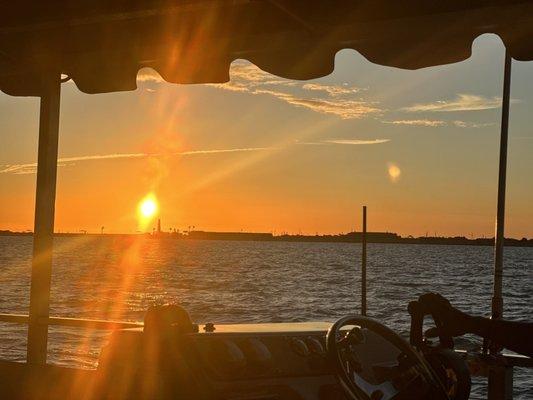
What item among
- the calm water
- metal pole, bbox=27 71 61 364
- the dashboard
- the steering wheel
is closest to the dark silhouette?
the steering wheel

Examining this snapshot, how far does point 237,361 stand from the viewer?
11.0 feet

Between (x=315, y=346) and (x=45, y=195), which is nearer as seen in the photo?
(x=315, y=346)

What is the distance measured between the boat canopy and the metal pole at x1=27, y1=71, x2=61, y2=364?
10.2 inches

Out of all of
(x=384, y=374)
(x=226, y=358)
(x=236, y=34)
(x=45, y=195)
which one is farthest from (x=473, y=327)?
(x=45, y=195)

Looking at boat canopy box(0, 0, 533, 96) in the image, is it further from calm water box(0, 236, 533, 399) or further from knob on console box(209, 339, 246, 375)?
calm water box(0, 236, 533, 399)

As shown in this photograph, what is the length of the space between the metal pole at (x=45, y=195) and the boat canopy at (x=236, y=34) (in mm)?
258

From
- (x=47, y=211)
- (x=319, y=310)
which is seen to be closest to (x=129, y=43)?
(x=47, y=211)

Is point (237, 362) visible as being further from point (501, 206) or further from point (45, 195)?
point (45, 195)

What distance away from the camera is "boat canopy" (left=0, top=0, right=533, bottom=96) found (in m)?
4.91

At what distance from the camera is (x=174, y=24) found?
5562mm

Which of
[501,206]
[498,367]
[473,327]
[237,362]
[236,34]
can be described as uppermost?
→ [236,34]

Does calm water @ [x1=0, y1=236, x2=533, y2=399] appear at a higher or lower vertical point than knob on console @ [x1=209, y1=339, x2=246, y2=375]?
lower

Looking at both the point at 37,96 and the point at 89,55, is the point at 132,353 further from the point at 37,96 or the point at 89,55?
the point at 37,96

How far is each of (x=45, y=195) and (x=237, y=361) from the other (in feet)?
11.9
